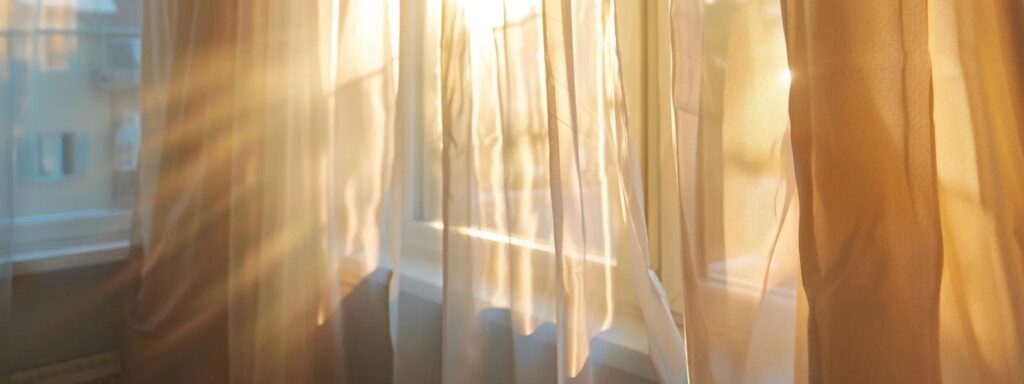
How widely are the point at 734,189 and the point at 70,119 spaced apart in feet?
5.28

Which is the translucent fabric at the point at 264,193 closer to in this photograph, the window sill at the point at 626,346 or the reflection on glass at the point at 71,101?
the reflection on glass at the point at 71,101

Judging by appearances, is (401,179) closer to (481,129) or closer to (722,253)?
(481,129)

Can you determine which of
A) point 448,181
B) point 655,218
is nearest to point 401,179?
point 448,181

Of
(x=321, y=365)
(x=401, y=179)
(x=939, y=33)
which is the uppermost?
(x=939, y=33)

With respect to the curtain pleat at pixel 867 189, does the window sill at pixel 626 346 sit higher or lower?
lower

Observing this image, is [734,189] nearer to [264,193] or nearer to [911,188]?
[911,188]

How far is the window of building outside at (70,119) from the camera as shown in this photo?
1.67 m

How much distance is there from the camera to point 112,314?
1872 mm

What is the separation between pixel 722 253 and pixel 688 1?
0.29 metres

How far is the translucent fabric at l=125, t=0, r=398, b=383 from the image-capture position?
1452 millimetres

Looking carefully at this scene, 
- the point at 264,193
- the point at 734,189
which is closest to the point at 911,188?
the point at 734,189

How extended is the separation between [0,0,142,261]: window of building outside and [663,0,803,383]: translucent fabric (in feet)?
4.84

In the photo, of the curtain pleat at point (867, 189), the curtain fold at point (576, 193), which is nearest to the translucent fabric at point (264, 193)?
the curtain fold at point (576, 193)

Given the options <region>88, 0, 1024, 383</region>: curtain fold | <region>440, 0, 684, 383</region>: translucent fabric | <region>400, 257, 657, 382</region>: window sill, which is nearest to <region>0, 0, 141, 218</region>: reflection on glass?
<region>88, 0, 1024, 383</region>: curtain fold
